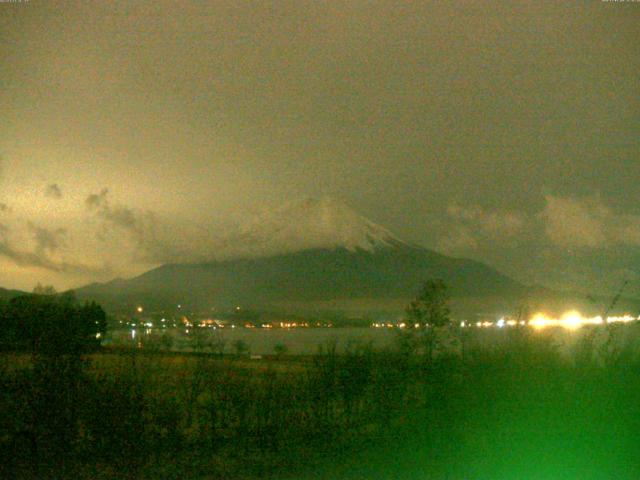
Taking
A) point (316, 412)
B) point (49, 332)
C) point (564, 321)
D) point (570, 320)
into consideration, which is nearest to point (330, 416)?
point (316, 412)

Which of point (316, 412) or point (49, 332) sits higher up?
point (49, 332)

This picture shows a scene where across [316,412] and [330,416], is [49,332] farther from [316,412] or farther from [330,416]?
[330,416]

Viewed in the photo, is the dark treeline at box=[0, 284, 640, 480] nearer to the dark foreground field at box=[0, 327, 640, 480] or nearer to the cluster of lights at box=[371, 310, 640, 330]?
the dark foreground field at box=[0, 327, 640, 480]

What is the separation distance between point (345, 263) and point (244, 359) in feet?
290

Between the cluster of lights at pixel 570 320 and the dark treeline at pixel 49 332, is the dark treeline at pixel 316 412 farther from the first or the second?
the cluster of lights at pixel 570 320

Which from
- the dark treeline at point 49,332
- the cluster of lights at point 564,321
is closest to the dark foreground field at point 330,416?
the dark treeline at point 49,332

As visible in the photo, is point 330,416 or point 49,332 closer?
point 49,332

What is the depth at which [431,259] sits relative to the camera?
92.4 m

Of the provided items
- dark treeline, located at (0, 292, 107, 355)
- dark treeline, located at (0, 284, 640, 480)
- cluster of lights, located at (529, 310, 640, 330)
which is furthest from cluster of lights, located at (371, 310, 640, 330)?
dark treeline, located at (0, 292, 107, 355)

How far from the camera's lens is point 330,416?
11.6 meters

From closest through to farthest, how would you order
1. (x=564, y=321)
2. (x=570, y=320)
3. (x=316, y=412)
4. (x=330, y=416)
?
(x=316, y=412)
(x=330, y=416)
(x=564, y=321)
(x=570, y=320)

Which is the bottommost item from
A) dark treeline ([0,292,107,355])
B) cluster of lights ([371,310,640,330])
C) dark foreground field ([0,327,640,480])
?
dark foreground field ([0,327,640,480])

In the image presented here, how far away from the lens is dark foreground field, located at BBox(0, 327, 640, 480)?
29.7 ft

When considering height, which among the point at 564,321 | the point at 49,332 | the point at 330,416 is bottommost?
the point at 330,416
